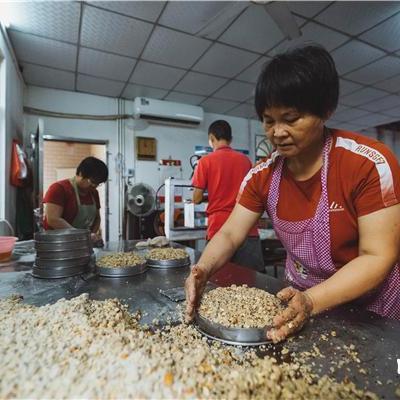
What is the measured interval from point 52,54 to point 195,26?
182 centimetres

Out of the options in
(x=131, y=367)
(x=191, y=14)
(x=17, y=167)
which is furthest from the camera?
(x=17, y=167)

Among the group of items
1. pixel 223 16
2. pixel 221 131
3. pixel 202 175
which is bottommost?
pixel 202 175

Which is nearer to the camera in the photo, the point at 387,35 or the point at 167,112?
the point at 387,35

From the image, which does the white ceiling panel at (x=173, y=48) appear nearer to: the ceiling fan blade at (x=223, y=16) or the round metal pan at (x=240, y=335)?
the ceiling fan blade at (x=223, y=16)

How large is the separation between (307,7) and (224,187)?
75.1 inches

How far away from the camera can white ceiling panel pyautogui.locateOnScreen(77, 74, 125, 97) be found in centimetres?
410

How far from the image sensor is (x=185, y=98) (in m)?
4.90

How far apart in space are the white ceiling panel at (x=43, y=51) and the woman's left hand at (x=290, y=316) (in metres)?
3.64

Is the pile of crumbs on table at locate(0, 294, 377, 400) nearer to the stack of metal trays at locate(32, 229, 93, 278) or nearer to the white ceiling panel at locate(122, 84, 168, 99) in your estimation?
the stack of metal trays at locate(32, 229, 93, 278)

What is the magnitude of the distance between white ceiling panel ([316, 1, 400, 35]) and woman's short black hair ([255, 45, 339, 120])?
233 cm

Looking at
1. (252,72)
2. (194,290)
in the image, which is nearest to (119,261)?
(194,290)

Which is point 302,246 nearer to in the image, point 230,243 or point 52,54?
point 230,243

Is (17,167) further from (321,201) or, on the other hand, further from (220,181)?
(321,201)

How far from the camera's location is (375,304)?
1.04 metres
